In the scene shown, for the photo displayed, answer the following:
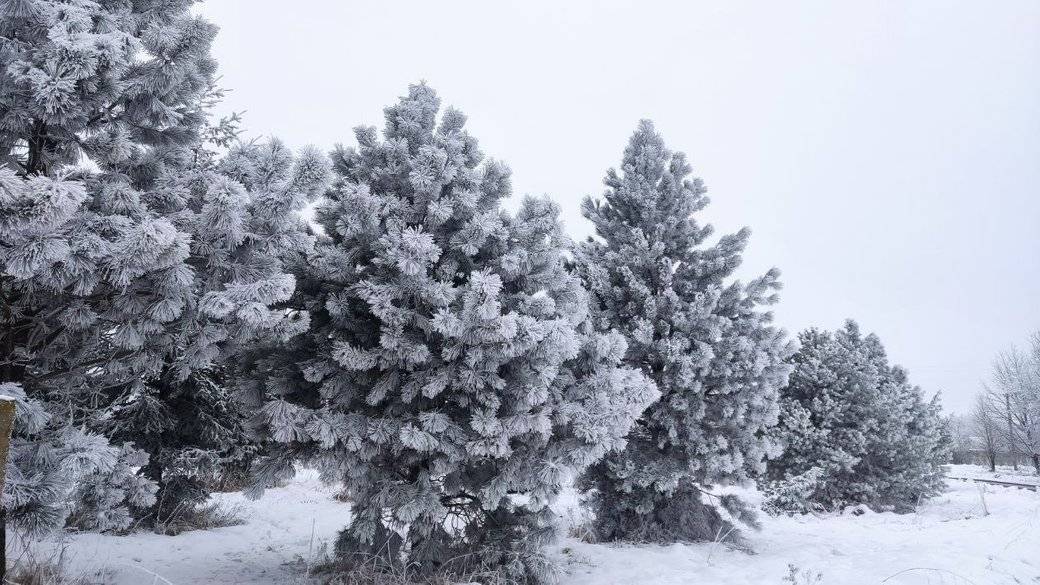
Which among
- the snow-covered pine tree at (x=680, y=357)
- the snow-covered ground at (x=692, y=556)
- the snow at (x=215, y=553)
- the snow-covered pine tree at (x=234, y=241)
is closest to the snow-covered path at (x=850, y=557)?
the snow-covered ground at (x=692, y=556)

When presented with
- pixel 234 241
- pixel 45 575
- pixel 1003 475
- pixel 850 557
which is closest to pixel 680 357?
pixel 850 557

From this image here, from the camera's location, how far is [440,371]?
5.04 m

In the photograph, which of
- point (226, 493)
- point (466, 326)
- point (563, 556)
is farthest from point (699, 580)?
point (226, 493)

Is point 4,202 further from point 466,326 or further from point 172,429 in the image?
point 172,429

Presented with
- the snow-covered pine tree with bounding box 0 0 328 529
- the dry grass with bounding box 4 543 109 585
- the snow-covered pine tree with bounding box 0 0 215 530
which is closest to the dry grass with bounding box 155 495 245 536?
the dry grass with bounding box 4 543 109 585

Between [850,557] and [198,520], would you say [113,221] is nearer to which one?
[198,520]

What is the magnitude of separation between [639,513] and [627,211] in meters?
4.53

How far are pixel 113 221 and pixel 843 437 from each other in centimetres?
1349

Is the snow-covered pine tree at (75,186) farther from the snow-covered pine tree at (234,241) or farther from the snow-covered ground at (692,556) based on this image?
the snow-covered ground at (692,556)

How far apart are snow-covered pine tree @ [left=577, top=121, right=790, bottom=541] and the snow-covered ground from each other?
0.66m

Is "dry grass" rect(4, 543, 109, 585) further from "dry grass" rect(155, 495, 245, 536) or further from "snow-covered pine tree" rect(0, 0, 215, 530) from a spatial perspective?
"dry grass" rect(155, 495, 245, 536)

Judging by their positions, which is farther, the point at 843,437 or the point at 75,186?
the point at 843,437

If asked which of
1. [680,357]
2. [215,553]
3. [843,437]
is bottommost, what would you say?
[215,553]

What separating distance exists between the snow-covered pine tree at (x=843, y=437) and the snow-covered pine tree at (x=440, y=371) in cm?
784
